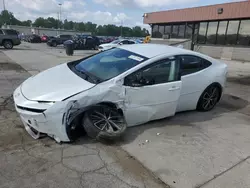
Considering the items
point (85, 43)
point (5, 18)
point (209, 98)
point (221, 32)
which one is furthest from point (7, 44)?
point (5, 18)

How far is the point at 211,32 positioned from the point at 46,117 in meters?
21.6

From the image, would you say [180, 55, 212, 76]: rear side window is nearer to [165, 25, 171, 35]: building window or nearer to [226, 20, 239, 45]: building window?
[226, 20, 239, 45]: building window

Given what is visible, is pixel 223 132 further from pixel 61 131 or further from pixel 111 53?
pixel 61 131

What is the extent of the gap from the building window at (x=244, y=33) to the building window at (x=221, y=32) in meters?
1.58

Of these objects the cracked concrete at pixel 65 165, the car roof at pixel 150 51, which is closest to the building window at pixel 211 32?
the car roof at pixel 150 51

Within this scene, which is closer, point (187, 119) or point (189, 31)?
point (187, 119)

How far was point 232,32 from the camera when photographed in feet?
62.8

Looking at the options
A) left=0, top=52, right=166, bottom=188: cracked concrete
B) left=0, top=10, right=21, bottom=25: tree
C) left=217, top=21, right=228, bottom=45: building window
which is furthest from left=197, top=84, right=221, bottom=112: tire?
left=0, top=10, right=21, bottom=25: tree

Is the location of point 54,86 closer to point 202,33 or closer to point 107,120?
point 107,120

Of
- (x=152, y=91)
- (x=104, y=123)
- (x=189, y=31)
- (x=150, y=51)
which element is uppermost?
(x=189, y=31)

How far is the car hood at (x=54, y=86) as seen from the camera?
3.06 m

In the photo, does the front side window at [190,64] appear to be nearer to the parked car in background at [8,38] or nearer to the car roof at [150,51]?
the car roof at [150,51]

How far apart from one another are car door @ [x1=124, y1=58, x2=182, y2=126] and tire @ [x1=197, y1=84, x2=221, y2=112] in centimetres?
108

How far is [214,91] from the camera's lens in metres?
5.01
